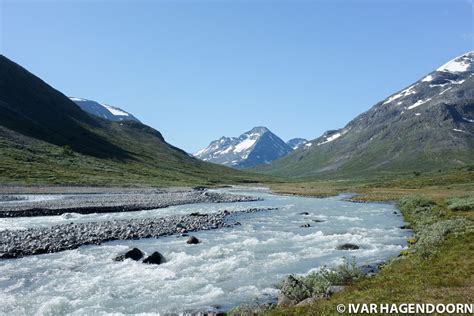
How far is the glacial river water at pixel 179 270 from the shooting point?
74.8ft

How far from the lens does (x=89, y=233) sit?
42.6 metres

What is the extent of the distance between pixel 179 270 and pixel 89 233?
1736 centimetres

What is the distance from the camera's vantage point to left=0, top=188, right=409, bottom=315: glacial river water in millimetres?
22797

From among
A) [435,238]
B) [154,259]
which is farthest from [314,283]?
[154,259]

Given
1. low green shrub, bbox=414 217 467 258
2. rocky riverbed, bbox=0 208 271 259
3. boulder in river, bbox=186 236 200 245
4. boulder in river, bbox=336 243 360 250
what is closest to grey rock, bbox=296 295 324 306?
low green shrub, bbox=414 217 467 258

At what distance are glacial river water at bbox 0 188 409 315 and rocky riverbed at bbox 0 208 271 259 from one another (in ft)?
6.19

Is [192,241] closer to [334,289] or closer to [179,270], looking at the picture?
[179,270]

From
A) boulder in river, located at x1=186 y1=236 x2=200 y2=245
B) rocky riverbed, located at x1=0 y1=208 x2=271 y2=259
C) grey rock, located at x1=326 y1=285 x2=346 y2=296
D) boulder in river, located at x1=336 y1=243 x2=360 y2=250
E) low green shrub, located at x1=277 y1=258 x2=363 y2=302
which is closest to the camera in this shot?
grey rock, located at x1=326 y1=285 x2=346 y2=296

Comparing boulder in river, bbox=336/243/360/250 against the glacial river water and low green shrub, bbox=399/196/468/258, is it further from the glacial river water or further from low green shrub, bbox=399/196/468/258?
low green shrub, bbox=399/196/468/258

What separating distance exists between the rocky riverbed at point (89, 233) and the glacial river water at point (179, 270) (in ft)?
6.19

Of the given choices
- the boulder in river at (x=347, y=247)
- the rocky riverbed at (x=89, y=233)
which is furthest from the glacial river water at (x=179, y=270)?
the rocky riverbed at (x=89, y=233)

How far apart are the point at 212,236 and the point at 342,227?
1936 cm

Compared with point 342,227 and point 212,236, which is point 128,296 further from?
point 342,227

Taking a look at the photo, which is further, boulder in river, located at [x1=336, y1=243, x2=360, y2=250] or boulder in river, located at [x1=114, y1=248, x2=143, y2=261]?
boulder in river, located at [x1=336, y1=243, x2=360, y2=250]
